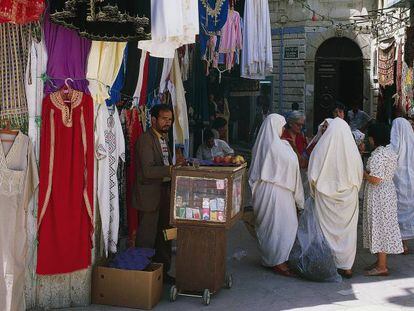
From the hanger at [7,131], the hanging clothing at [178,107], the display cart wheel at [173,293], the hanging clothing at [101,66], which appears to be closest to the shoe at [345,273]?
the display cart wheel at [173,293]

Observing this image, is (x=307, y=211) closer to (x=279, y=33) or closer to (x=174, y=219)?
(x=174, y=219)

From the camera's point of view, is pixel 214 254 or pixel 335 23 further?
pixel 335 23

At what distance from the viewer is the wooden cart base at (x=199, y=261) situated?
4.85 metres

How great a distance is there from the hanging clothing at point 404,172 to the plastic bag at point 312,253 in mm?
1669

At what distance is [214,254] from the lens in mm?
4848

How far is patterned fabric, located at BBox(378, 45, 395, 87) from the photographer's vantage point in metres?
12.9

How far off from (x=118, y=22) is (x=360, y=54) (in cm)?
1570

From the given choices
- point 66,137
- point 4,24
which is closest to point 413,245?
point 66,137

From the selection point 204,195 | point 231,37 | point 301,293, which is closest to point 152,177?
point 204,195

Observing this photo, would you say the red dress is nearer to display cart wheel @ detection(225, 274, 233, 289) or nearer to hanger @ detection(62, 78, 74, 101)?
hanger @ detection(62, 78, 74, 101)

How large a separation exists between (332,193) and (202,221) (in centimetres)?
169

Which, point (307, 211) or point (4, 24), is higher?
point (4, 24)

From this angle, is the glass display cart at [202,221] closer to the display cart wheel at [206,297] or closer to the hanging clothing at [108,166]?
the display cart wheel at [206,297]

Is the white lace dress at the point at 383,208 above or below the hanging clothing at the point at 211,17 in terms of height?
below
